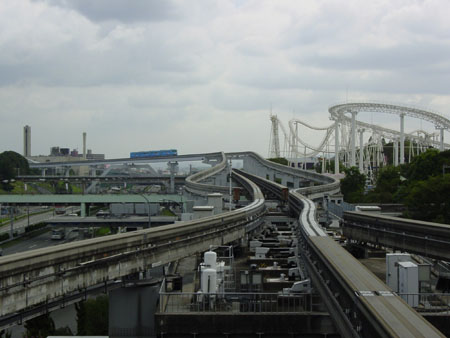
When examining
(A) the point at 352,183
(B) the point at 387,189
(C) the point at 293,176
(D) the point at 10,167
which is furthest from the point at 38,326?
(D) the point at 10,167

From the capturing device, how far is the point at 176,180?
121938 mm

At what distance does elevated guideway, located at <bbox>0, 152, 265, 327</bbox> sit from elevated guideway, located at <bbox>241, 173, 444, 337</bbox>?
5966 millimetres

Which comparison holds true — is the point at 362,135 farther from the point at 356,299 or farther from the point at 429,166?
the point at 356,299

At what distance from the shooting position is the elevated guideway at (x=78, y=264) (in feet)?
47.5

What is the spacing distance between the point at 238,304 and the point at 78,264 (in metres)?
7.25

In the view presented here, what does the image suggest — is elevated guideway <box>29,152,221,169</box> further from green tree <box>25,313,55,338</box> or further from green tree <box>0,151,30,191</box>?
green tree <box>25,313,55,338</box>

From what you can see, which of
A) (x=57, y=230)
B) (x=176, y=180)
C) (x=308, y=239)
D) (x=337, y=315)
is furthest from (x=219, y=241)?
(x=176, y=180)

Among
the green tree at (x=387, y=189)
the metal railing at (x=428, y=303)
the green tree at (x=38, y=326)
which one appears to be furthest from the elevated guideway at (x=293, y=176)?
the metal railing at (x=428, y=303)

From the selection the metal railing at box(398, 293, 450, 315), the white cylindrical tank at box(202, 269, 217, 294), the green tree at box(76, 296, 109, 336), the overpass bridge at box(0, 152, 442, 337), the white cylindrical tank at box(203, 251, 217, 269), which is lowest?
the green tree at box(76, 296, 109, 336)

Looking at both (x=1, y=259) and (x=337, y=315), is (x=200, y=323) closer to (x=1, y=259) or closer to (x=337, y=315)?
(x=337, y=315)

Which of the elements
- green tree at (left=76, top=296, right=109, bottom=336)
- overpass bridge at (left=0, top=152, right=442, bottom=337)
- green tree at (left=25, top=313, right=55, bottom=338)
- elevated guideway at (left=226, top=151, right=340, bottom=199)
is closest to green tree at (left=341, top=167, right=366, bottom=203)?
elevated guideway at (left=226, top=151, right=340, bottom=199)

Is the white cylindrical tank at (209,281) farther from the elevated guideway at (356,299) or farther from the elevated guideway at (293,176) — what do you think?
the elevated guideway at (293,176)

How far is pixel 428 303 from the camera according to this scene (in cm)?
1975

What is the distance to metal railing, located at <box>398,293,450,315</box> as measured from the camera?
1889cm
